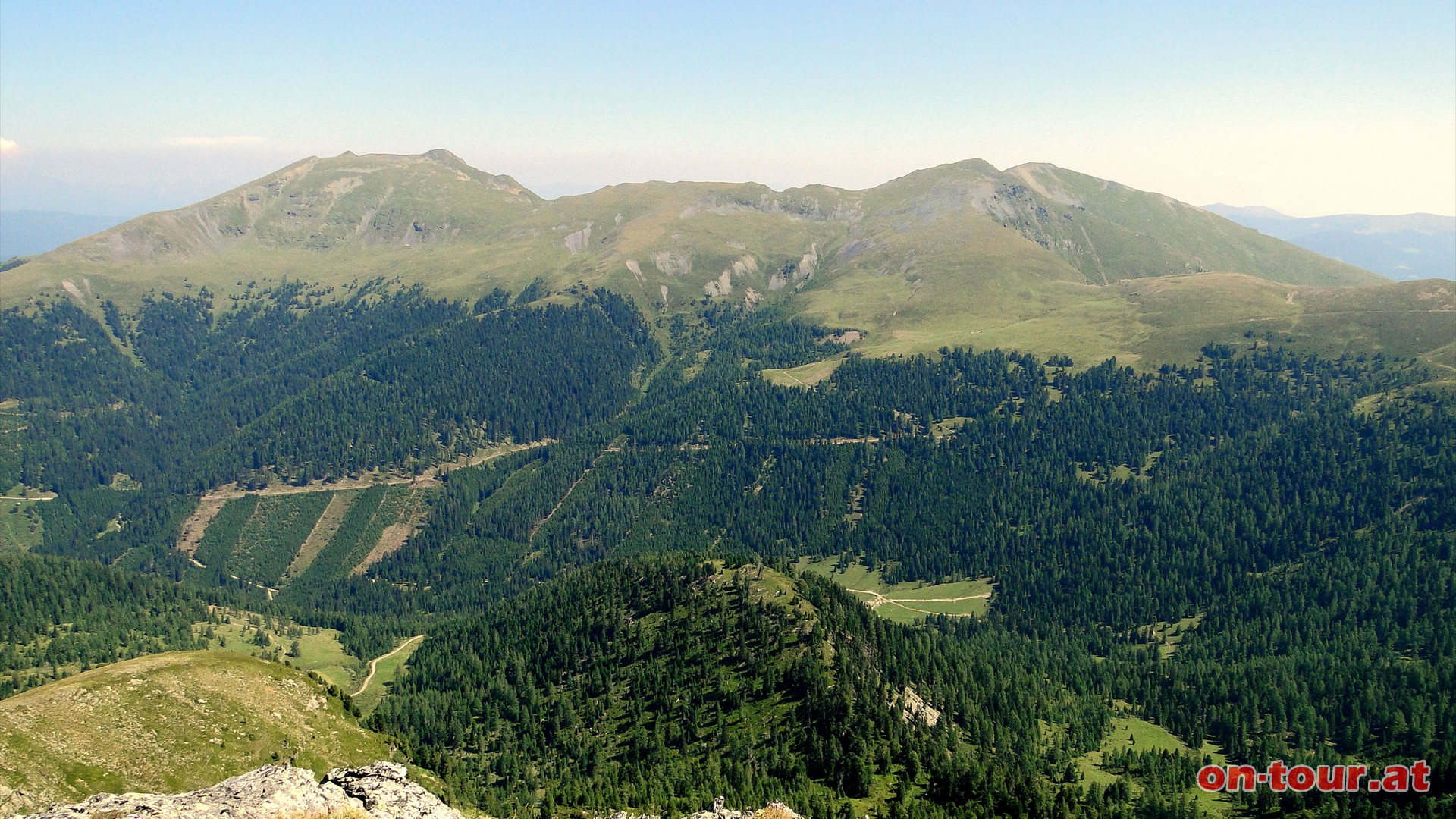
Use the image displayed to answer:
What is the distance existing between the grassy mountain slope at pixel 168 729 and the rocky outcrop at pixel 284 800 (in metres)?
22.0

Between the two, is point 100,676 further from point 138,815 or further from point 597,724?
point 597,724

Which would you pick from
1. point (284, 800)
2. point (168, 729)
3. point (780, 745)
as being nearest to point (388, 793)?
point (284, 800)

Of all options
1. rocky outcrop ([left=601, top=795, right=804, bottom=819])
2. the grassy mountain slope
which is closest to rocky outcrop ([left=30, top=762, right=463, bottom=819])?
the grassy mountain slope

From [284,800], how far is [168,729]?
56008 mm

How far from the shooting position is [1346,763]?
186m

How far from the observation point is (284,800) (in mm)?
92812

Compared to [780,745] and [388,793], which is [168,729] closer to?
[388,793]

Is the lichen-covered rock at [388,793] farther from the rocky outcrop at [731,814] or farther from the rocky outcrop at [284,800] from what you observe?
the rocky outcrop at [731,814]

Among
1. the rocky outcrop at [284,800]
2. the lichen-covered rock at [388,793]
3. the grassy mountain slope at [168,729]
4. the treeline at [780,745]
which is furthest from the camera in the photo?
the treeline at [780,745]

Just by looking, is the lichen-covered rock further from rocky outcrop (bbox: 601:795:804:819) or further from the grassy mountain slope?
the grassy mountain slope

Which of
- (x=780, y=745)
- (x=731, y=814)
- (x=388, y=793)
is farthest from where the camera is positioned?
(x=780, y=745)

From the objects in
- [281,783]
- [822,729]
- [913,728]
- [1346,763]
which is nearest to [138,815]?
[281,783]

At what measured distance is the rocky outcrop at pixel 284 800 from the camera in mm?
86625

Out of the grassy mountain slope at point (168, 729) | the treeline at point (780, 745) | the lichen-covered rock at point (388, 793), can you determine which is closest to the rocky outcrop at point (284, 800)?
the lichen-covered rock at point (388, 793)
